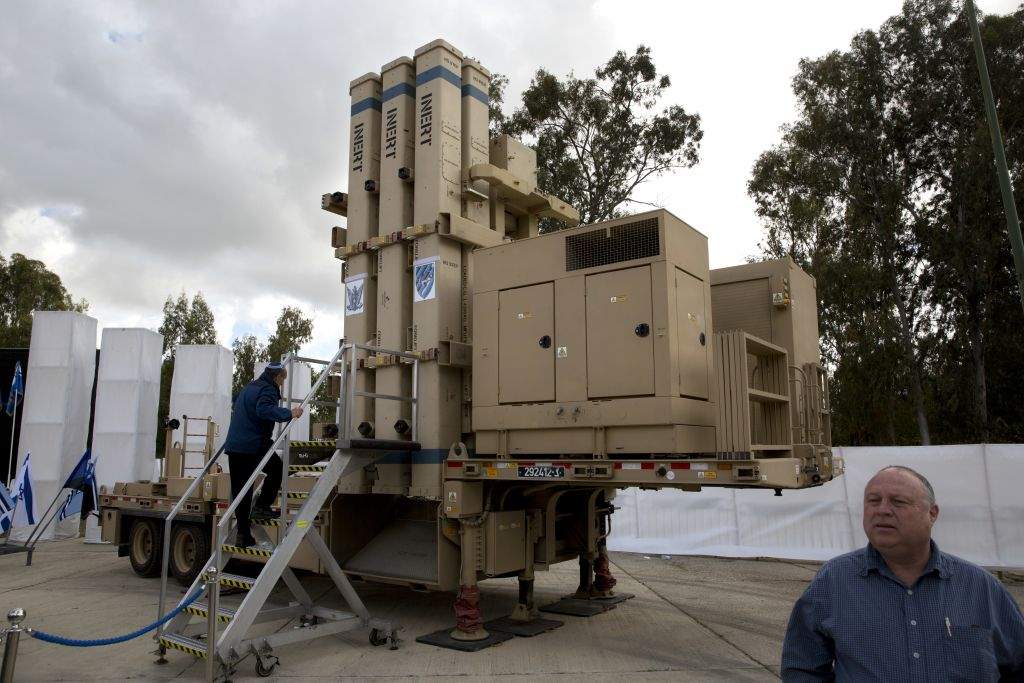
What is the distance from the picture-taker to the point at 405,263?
878cm

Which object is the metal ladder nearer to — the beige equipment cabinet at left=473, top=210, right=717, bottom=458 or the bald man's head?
the beige equipment cabinet at left=473, top=210, right=717, bottom=458

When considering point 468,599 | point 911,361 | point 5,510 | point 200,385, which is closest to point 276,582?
point 468,599

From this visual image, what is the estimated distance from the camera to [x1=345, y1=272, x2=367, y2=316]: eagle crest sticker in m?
9.10

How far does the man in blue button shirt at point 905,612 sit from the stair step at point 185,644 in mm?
5036

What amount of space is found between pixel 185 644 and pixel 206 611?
295 millimetres

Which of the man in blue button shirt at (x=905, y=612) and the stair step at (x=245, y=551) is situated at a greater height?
the man in blue button shirt at (x=905, y=612)

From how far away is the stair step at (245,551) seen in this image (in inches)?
256

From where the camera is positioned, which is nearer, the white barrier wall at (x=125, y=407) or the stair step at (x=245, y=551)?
the stair step at (x=245, y=551)

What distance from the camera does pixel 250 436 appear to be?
23.5 ft

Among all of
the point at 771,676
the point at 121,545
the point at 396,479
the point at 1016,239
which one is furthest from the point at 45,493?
the point at 1016,239

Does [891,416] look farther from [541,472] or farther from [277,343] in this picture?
[277,343]

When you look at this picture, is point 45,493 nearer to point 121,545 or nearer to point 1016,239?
point 121,545

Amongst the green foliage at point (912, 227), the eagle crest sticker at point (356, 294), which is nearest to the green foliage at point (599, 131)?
the green foliage at point (912, 227)

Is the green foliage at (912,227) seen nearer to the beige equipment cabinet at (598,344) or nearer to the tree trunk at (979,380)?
the tree trunk at (979,380)
